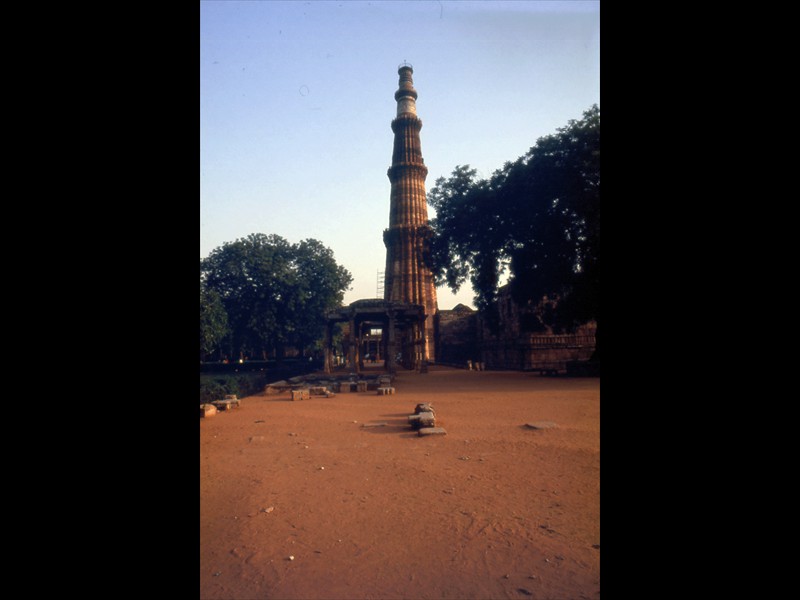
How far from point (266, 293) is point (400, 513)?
1055 inches

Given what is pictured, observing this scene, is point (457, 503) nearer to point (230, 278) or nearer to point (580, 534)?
point (580, 534)

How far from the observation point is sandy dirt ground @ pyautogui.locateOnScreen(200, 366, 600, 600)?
293cm

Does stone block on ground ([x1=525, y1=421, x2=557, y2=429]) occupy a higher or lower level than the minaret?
lower

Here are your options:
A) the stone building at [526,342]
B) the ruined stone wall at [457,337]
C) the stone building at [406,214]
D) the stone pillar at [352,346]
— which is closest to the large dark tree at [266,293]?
the stone building at [406,214]

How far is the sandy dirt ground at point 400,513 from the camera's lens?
2.93 meters

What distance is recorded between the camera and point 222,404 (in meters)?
11.4

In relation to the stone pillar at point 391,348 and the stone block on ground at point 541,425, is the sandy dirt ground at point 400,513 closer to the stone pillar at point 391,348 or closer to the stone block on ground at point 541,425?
the stone block on ground at point 541,425

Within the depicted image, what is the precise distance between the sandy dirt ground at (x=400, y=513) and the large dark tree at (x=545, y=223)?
11435 millimetres

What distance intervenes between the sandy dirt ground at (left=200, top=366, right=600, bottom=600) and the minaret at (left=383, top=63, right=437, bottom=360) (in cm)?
2566

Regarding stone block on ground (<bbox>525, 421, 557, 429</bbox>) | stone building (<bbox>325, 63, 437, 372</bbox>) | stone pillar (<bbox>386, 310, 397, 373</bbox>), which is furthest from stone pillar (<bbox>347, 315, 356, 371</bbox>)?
stone block on ground (<bbox>525, 421, 557, 429</bbox>)

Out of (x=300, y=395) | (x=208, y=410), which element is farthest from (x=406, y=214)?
(x=208, y=410)

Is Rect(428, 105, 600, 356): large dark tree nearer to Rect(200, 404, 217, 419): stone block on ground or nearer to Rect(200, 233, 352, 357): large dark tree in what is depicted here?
Rect(200, 233, 352, 357): large dark tree

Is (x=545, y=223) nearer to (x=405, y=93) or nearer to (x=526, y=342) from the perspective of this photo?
(x=526, y=342)
